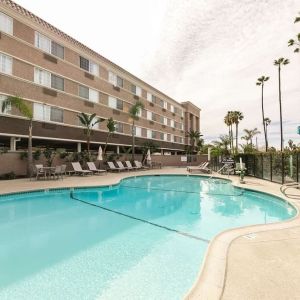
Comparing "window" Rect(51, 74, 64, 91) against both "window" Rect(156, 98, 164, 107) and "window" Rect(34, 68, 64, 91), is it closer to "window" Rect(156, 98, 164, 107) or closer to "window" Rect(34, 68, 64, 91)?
"window" Rect(34, 68, 64, 91)

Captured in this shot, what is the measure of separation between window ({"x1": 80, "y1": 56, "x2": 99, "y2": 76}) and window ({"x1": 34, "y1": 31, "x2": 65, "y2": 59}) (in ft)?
Result: 8.96

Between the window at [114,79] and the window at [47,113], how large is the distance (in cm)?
984

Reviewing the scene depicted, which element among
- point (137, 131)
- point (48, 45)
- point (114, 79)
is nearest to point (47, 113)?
point (48, 45)

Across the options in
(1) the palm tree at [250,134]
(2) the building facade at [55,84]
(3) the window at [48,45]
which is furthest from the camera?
(1) the palm tree at [250,134]

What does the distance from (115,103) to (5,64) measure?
1463cm

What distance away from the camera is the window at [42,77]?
→ 70.8 ft

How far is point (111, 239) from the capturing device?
6.81m

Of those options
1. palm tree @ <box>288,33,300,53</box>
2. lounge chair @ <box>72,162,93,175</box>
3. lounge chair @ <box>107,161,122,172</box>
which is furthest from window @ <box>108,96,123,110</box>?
palm tree @ <box>288,33,300,53</box>

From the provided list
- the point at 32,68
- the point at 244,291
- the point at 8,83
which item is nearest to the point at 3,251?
the point at 244,291

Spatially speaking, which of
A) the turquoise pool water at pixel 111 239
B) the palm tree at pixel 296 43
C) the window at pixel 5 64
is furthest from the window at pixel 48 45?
the palm tree at pixel 296 43

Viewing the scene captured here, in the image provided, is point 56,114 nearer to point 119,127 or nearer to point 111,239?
point 119,127

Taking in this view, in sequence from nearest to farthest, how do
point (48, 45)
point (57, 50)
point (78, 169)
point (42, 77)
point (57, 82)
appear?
A: point (78, 169) < point (42, 77) < point (48, 45) < point (57, 82) < point (57, 50)

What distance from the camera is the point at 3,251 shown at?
5.89m

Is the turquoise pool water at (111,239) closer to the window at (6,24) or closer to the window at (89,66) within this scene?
the window at (6,24)
